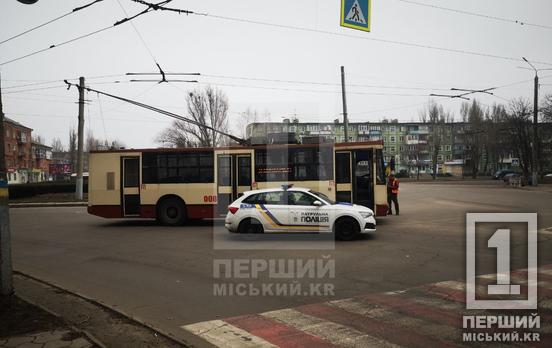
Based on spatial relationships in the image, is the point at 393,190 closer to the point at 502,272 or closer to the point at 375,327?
the point at 502,272

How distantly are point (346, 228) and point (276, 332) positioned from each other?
22.6 ft

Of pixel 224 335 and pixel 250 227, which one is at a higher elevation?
pixel 250 227

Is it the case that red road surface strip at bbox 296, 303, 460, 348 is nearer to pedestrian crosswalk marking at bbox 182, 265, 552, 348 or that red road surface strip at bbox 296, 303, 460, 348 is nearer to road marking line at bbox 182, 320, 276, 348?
pedestrian crosswalk marking at bbox 182, 265, 552, 348

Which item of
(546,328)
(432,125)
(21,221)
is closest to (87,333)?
(546,328)

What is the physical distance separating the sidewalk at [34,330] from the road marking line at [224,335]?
1.24 metres

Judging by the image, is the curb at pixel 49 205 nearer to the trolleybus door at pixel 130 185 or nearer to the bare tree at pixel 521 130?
the trolleybus door at pixel 130 185

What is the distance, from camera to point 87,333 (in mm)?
4770

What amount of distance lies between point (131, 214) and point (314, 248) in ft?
27.9

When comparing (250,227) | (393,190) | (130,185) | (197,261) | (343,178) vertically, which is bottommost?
(197,261)

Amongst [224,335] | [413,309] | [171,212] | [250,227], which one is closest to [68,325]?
[224,335]

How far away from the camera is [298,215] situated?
11570mm

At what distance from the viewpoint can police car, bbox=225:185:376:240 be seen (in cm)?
1152

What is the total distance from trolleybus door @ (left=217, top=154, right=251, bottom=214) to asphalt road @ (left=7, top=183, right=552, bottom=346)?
1081mm

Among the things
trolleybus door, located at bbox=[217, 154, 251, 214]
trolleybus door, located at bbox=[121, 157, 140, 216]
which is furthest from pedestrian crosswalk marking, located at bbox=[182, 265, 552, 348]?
trolleybus door, located at bbox=[121, 157, 140, 216]
